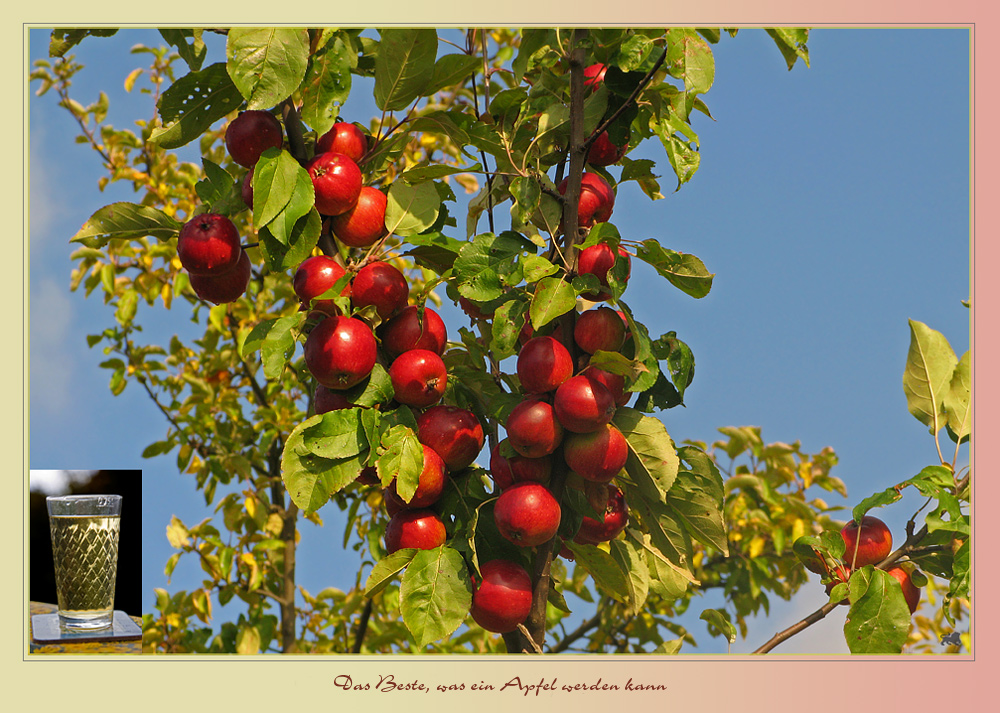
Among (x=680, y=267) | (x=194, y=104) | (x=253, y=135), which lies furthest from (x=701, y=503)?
(x=194, y=104)

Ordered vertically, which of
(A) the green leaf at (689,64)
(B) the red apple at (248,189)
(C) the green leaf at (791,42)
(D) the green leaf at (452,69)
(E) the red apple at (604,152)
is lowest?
(B) the red apple at (248,189)

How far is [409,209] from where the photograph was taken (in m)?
1.45

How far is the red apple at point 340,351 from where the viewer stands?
4.18 ft

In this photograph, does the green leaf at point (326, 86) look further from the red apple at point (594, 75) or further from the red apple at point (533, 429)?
the red apple at point (533, 429)

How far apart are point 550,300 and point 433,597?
465 millimetres

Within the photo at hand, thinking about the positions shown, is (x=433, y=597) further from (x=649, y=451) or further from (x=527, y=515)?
(x=649, y=451)

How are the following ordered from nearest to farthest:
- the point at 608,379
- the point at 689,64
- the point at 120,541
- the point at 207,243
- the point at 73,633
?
the point at 689,64
the point at 608,379
the point at 207,243
the point at 73,633
the point at 120,541

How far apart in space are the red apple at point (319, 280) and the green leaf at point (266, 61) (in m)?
0.25

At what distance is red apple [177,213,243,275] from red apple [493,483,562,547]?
62 centimetres

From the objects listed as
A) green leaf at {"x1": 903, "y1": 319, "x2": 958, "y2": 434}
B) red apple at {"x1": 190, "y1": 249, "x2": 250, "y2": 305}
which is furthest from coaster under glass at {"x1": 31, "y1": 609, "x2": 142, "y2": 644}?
green leaf at {"x1": 903, "y1": 319, "x2": 958, "y2": 434}

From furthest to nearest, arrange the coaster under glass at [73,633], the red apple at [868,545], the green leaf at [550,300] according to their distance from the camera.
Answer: the coaster under glass at [73,633], the red apple at [868,545], the green leaf at [550,300]

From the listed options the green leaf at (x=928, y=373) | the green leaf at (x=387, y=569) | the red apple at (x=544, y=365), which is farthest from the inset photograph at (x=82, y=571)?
the green leaf at (x=928, y=373)

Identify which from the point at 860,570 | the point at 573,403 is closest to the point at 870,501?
the point at 860,570

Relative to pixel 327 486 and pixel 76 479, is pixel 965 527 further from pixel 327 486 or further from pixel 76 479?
pixel 76 479
